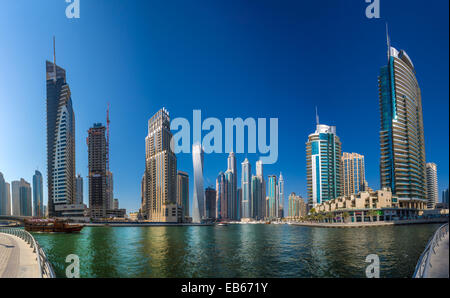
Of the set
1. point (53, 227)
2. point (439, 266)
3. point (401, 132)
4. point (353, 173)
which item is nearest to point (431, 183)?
point (353, 173)

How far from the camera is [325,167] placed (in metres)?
103

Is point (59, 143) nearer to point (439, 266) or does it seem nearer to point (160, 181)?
point (160, 181)

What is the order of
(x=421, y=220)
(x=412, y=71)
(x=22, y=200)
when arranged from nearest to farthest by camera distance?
1. (x=421, y=220)
2. (x=412, y=71)
3. (x=22, y=200)

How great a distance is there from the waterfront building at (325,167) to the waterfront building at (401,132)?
76.3ft

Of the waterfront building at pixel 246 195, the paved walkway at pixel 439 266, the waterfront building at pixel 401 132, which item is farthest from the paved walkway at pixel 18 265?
the waterfront building at pixel 246 195

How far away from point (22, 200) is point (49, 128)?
40713 mm

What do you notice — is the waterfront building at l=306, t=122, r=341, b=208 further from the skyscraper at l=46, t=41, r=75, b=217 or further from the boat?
the skyscraper at l=46, t=41, r=75, b=217

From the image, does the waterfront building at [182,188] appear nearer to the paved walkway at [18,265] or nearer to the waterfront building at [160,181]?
the waterfront building at [160,181]

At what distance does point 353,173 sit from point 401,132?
43284 millimetres

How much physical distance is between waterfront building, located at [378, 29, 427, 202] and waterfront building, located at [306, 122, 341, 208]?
23252 mm

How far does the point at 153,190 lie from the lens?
10819 cm

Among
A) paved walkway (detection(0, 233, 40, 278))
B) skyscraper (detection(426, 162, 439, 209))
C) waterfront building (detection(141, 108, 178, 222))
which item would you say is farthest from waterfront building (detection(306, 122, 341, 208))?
paved walkway (detection(0, 233, 40, 278))
